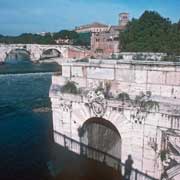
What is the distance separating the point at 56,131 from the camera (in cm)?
1448

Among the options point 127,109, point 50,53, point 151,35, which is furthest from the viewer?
point 50,53

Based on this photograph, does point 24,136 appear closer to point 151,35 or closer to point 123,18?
point 151,35

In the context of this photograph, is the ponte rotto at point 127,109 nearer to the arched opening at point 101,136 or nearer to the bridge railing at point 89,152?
the arched opening at point 101,136

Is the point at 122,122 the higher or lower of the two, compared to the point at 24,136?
higher

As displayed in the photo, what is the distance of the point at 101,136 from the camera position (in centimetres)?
1349

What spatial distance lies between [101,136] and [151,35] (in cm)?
3699

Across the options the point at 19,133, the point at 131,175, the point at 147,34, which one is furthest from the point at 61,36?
the point at 131,175

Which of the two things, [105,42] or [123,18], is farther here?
[123,18]

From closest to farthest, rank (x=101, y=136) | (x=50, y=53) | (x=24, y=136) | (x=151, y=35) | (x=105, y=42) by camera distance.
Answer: (x=101, y=136) → (x=24, y=136) → (x=151, y=35) → (x=105, y=42) → (x=50, y=53)

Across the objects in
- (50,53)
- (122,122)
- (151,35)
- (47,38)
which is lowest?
(122,122)

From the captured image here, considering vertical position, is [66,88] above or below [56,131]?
above

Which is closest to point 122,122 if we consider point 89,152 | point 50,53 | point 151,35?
point 89,152

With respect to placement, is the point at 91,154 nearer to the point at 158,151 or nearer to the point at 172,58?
the point at 158,151

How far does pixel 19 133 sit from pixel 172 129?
36.4 ft
